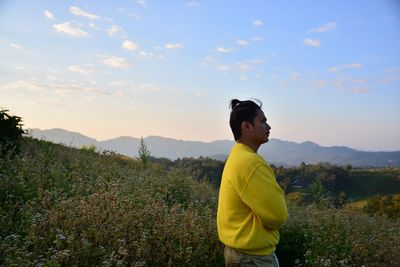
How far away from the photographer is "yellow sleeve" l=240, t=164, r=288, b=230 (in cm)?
302

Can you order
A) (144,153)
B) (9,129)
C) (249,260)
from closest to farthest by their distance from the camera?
(249,260), (9,129), (144,153)

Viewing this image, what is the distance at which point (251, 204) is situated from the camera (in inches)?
120

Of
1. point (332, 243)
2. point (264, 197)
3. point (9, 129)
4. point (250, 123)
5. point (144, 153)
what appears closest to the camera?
point (264, 197)

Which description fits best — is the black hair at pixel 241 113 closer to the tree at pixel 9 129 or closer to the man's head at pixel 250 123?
the man's head at pixel 250 123

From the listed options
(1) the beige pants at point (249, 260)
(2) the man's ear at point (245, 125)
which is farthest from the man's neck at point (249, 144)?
(1) the beige pants at point (249, 260)

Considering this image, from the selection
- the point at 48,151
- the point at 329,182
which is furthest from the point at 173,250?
the point at 329,182

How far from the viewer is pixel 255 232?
3.12 meters

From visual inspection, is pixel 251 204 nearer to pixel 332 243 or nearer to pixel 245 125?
pixel 245 125

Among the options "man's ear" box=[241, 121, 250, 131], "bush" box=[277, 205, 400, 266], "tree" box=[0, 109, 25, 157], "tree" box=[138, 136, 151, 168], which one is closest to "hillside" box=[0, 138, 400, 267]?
"bush" box=[277, 205, 400, 266]

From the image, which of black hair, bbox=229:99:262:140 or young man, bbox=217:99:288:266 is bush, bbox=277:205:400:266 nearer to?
young man, bbox=217:99:288:266

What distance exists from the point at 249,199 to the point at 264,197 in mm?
118

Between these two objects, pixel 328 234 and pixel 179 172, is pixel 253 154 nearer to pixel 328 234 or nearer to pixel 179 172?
pixel 328 234

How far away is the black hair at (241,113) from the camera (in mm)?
3328

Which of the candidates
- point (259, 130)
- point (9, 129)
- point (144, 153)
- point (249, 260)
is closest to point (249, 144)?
point (259, 130)
